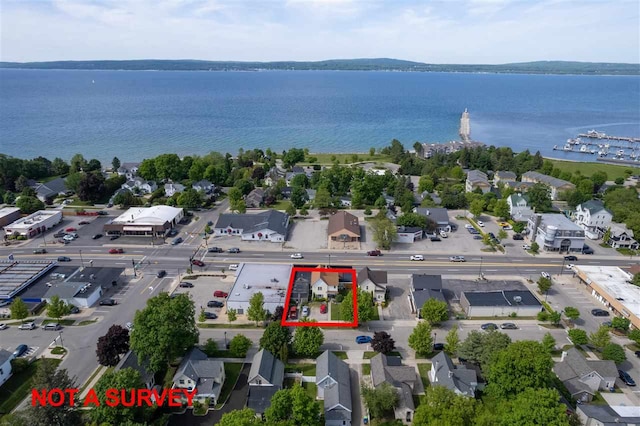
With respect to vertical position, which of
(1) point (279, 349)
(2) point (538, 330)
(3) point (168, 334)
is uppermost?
(3) point (168, 334)

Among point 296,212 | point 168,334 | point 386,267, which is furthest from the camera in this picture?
point 296,212

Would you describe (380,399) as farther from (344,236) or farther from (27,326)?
(27,326)

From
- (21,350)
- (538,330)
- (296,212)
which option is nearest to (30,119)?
(296,212)

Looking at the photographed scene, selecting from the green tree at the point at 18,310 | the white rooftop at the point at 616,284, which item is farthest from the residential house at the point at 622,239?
the green tree at the point at 18,310

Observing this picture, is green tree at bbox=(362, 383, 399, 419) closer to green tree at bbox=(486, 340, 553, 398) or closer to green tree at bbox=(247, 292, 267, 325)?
green tree at bbox=(486, 340, 553, 398)

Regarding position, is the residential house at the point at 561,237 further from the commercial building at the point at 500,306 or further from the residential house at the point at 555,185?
the residential house at the point at 555,185

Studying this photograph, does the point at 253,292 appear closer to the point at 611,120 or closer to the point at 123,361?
the point at 123,361

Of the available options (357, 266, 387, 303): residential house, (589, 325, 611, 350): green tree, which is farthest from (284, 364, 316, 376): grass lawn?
(589, 325, 611, 350): green tree
